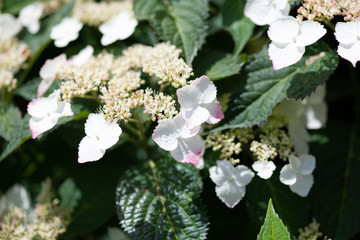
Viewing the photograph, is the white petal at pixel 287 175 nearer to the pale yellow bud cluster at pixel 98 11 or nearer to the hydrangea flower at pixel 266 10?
the hydrangea flower at pixel 266 10

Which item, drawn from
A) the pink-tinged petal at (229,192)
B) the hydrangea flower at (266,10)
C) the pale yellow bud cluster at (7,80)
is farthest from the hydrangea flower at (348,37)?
the pale yellow bud cluster at (7,80)

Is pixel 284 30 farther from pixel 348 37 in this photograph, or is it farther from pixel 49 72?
pixel 49 72

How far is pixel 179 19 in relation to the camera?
1.38 meters

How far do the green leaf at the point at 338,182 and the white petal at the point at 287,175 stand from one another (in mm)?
191

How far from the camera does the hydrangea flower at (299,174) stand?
112 centimetres

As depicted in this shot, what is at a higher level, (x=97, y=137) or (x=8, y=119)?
(x=97, y=137)

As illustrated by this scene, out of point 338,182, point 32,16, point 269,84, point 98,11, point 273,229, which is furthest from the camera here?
point 32,16

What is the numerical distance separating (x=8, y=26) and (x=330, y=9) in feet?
3.72

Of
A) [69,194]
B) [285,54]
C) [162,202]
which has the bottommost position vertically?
[69,194]

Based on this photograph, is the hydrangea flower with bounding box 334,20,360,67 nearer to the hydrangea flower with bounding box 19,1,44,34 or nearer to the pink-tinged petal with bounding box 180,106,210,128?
the pink-tinged petal with bounding box 180,106,210,128

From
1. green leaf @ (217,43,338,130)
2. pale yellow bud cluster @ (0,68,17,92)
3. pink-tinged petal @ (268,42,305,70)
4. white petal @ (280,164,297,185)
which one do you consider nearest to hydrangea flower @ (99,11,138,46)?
pale yellow bud cluster @ (0,68,17,92)

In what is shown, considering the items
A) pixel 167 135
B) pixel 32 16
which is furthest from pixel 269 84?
pixel 32 16

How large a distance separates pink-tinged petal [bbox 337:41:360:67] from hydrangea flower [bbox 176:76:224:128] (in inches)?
11.9

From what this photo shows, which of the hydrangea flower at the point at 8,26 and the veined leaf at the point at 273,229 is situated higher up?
the hydrangea flower at the point at 8,26
